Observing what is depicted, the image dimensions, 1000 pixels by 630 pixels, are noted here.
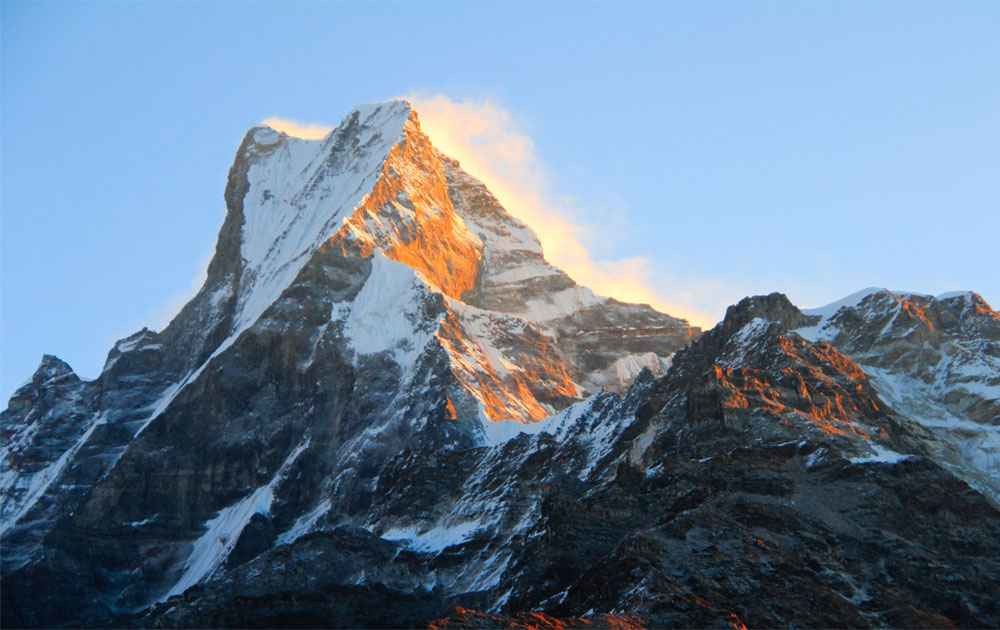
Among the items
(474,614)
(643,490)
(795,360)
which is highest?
(795,360)

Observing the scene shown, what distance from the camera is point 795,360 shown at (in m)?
186

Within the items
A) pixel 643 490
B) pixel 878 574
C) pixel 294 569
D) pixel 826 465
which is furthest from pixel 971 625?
pixel 294 569

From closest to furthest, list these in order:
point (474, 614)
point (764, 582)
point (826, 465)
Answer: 1. point (474, 614)
2. point (764, 582)
3. point (826, 465)

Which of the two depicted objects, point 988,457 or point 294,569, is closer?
point 294,569

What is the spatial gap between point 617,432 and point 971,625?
58985mm

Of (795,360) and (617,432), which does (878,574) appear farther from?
(617,432)

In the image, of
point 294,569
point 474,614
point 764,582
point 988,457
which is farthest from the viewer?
point 988,457

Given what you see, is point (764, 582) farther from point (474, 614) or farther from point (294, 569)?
point (294, 569)

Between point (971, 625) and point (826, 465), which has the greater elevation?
point (826, 465)

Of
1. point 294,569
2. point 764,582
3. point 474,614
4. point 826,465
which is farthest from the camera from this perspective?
point 294,569

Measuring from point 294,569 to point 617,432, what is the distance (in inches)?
1356

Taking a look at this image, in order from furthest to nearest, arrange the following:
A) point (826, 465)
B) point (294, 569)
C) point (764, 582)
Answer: point (294, 569) → point (826, 465) → point (764, 582)

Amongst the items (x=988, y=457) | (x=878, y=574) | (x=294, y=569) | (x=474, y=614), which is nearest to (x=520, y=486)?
(x=294, y=569)

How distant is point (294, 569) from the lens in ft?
588
